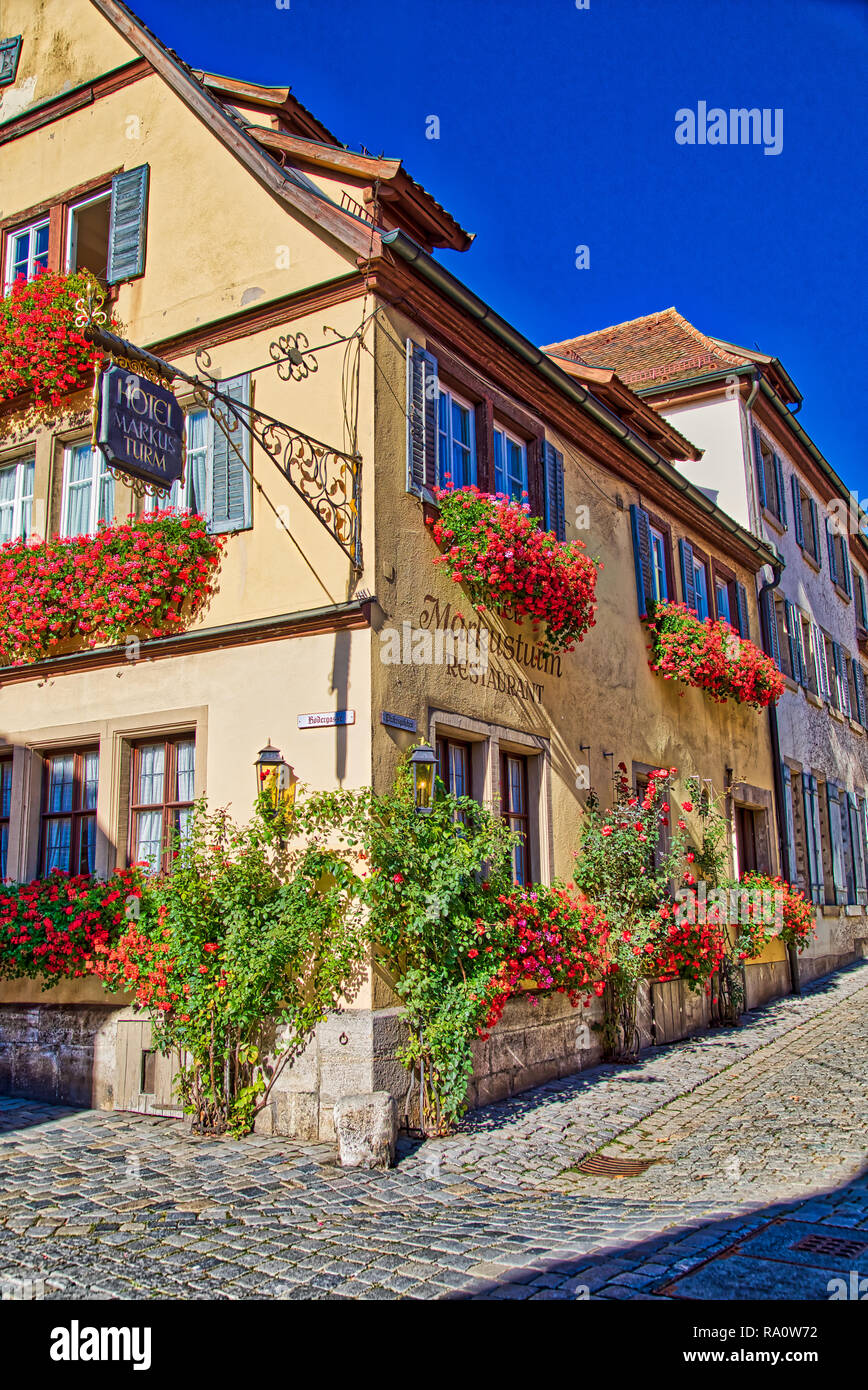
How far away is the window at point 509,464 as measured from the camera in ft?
34.1

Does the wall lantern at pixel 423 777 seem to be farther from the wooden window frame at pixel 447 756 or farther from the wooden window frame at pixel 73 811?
the wooden window frame at pixel 73 811

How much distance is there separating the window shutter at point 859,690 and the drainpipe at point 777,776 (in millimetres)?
7280

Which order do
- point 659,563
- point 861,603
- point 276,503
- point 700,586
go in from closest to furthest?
point 276,503 → point 659,563 → point 700,586 → point 861,603

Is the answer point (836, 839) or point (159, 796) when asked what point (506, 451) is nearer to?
point (159, 796)

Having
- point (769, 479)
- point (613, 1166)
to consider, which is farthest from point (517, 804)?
point (769, 479)

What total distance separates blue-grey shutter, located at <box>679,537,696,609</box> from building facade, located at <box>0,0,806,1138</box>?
3243 millimetres

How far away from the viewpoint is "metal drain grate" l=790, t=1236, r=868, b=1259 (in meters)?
4.76

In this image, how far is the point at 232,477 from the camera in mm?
9000

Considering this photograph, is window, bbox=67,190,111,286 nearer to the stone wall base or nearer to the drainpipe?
the stone wall base

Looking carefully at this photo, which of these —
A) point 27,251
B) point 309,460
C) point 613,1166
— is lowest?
point 613,1166

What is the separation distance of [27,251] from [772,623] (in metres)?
12.3

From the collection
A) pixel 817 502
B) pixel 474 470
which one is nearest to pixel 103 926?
pixel 474 470

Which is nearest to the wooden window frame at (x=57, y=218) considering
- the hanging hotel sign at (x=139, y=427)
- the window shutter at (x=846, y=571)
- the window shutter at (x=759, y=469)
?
Answer: the hanging hotel sign at (x=139, y=427)
